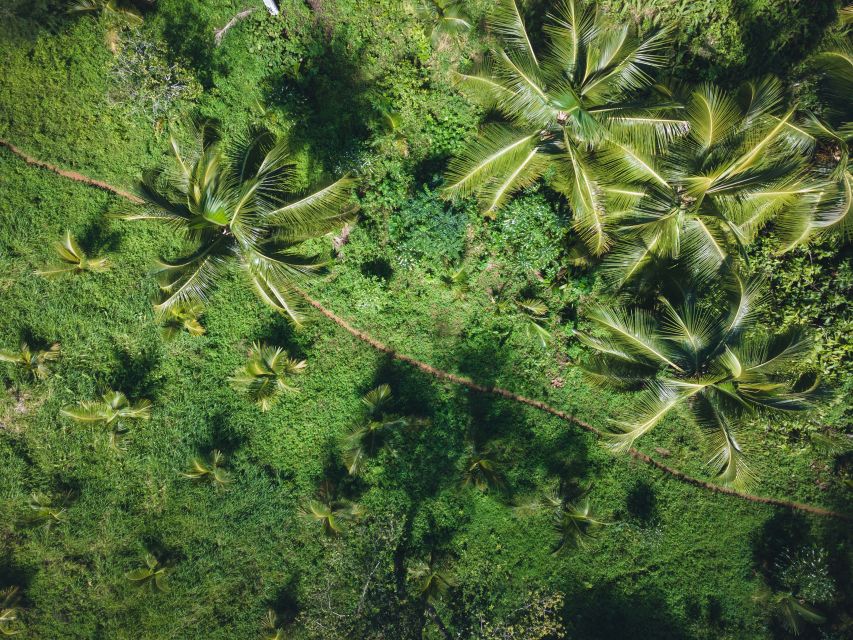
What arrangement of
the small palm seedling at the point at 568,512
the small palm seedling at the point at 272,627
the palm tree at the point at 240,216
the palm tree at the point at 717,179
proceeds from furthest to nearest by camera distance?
the small palm seedling at the point at 272,627
the small palm seedling at the point at 568,512
the palm tree at the point at 240,216
the palm tree at the point at 717,179

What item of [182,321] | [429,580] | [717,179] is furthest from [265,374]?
[717,179]

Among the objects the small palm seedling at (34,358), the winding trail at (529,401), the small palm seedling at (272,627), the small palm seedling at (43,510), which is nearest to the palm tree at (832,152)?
the winding trail at (529,401)

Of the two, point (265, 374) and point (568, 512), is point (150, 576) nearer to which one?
point (265, 374)

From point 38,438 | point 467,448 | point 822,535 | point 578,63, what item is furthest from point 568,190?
point 38,438

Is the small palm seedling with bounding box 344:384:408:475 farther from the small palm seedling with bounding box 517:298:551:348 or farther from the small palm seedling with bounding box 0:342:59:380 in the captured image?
the small palm seedling with bounding box 0:342:59:380

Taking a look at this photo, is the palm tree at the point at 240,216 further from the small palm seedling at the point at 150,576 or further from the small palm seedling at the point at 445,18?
the small palm seedling at the point at 150,576

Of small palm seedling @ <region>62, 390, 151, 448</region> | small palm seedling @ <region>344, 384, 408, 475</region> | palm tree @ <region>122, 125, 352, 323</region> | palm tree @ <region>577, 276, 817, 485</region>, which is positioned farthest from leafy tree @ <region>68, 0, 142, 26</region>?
palm tree @ <region>577, 276, 817, 485</region>
